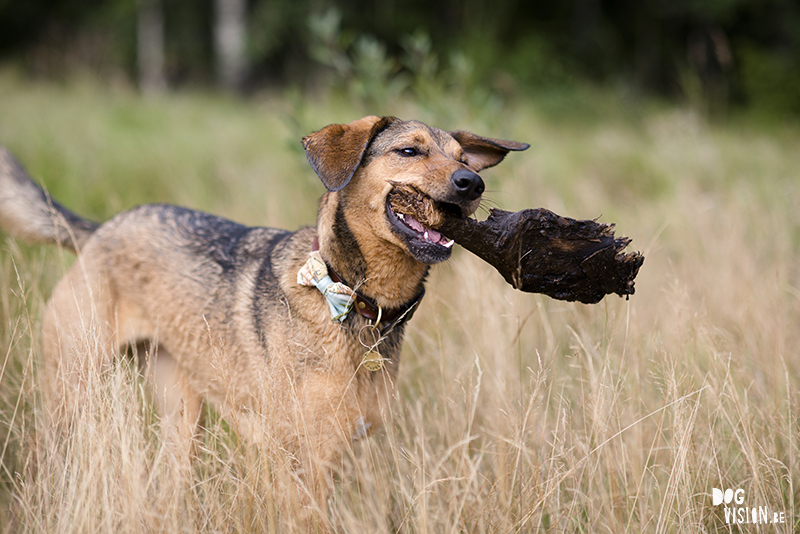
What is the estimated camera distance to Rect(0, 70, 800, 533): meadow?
211 cm

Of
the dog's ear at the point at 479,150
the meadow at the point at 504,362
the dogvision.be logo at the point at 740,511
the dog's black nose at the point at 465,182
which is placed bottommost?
the dogvision.be logo at the point at 740,511

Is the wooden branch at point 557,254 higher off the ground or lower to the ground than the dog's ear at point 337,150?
lower

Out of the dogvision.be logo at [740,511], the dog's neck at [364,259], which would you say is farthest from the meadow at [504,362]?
the dog's neck at [364,259]

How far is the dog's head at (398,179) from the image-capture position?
7.82ft

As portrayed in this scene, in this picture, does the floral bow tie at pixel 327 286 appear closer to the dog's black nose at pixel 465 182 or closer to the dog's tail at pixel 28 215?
the dog's black nose at pixel 465 182

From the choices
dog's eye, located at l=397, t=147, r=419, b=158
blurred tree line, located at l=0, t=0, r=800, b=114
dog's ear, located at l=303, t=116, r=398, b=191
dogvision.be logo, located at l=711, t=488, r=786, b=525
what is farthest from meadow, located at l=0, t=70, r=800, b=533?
blurred tree line, located at l=0, t=0, r=800, b=114

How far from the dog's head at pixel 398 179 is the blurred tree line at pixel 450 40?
9.75 metres

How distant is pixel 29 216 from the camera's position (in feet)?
10.8

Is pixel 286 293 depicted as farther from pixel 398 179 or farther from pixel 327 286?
pixel 398 179

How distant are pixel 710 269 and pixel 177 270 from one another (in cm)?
381

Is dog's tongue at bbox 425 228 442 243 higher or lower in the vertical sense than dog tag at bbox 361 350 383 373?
higher

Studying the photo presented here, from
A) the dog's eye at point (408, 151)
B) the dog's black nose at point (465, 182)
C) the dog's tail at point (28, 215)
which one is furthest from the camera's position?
the dog's tail at point (28, 215)

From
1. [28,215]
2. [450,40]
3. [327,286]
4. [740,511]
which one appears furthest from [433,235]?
[450,40]

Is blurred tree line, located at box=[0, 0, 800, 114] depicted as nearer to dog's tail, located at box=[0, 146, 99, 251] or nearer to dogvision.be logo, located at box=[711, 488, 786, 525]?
dog's tail, located at box=[0, 146, 99, 251]
